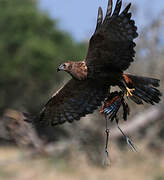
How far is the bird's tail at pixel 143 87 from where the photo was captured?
5738mm

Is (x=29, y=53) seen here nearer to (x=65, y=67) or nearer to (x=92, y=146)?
(x=92, y=146)

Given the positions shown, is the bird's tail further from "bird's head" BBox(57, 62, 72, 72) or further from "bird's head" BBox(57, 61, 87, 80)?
"bird's head" BBox(57, 62, 72, 72)

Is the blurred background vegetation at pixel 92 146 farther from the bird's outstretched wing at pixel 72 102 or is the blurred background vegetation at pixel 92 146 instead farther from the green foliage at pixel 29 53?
the bird's outstretched wing at pixel 72 102

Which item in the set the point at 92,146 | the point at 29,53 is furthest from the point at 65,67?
the point at 29,53

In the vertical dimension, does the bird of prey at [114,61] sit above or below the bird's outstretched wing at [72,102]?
above

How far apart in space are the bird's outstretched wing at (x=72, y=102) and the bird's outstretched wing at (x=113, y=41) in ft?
1.74

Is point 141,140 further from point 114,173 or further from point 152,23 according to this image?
point 152,23

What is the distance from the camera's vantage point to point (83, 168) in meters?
15.7

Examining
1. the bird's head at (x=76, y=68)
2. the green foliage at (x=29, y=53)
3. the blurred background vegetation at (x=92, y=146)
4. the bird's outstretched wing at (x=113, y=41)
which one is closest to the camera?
the bird's outstretched wing at (x=113, y=41)

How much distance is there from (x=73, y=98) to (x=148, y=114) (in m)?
8.61

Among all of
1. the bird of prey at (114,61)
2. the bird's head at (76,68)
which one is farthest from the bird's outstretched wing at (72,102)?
the bird's head at (76,68)

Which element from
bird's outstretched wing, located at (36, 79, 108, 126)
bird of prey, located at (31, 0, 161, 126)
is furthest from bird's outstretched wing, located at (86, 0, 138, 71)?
bird's outstretched wing, located at (36, 79, 108, 126)

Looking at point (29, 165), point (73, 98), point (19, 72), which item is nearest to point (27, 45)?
point (19, 72)

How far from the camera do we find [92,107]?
6.58m
